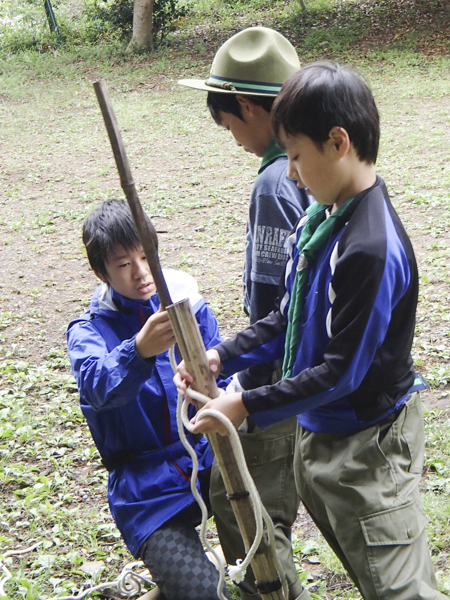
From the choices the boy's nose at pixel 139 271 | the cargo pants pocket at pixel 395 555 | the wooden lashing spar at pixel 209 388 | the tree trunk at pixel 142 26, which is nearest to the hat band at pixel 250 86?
the boy's nose at pixel 139 271

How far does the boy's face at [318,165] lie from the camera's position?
1.78 m

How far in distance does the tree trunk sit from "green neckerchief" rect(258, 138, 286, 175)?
1513cm

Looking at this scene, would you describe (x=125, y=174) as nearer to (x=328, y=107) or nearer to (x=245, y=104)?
(x=328, y=107)

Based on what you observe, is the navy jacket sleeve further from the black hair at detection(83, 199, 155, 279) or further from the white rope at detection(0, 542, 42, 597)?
the white rope at detection(0, 542, 42, 597)

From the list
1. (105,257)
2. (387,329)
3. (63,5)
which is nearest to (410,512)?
(387,329)

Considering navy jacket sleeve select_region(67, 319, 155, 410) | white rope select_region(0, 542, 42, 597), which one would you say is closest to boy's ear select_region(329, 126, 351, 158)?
navy jacket sleeve select_region(67, 319, 155, 410)

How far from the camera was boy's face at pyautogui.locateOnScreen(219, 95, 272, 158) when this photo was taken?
2.40 meters

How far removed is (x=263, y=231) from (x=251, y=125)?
0.38 m

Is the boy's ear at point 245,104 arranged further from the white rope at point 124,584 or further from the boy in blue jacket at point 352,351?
the white rope at point 124,584

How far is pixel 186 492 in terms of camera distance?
2512 mm

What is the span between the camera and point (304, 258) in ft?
6.18

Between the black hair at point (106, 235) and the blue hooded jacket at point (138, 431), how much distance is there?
0.38ft

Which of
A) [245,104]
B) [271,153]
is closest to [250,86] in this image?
[245,104]

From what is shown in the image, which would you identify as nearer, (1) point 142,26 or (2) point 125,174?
(2) point 125,174
